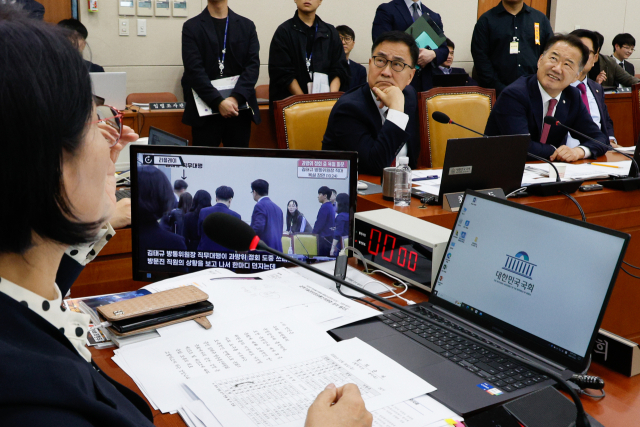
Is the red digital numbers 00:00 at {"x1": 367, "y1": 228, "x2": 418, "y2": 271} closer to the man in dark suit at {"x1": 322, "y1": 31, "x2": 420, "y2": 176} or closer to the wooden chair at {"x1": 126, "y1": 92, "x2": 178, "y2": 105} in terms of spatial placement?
the man in dark suit at {"x1": 322, "y1": 31, "x2": 420, "y2": 176}

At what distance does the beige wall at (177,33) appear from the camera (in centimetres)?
509

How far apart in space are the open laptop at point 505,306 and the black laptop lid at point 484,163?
670 millimetres

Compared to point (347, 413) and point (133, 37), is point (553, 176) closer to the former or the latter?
point (347, 413)

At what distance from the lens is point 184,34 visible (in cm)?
399

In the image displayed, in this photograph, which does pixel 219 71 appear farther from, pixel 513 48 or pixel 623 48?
pixel 623 48

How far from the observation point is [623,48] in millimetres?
7652

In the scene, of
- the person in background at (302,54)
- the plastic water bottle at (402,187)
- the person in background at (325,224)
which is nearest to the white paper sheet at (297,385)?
the person in background at (325,224)

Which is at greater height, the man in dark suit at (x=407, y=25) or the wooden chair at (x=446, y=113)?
the man in dark suit at (x=407, y=25)

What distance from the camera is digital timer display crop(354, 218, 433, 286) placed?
142cm

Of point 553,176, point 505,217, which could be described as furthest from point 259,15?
point 505,217

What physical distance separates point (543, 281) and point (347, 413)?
1.53 ft

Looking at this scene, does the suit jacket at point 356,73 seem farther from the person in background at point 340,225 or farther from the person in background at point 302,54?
the person in background at point 340,225

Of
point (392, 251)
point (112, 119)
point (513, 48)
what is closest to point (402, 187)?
point (392, 251)

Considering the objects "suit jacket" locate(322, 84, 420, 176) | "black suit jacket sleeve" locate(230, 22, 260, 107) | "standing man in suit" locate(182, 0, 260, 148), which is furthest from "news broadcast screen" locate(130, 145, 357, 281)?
"black suit jacket sleeve" locate(230, 22, 260, 107)
